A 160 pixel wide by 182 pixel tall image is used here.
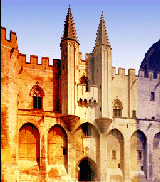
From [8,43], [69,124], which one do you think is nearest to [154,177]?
[69,124]

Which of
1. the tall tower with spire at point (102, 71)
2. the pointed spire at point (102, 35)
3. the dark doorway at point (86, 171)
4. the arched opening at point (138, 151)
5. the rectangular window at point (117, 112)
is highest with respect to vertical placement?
the pointed spire at point (102, 35)

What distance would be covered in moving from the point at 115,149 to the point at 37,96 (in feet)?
32.6

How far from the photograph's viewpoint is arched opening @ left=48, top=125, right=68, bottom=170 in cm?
2505

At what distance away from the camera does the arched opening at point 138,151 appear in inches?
1151

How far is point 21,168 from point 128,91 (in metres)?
14.3

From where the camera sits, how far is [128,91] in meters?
30.0

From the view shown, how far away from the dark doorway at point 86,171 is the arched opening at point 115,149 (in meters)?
1.90

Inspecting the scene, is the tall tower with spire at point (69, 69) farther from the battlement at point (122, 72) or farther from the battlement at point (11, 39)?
the battlement at point (11, 39)

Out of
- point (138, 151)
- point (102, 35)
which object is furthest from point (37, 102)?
point (138, 151)

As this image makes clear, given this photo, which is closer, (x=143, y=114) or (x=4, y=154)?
(x=4, y=154)

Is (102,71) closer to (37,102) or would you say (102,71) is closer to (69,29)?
(69,29)

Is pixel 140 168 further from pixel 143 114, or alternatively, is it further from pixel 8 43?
pixel 8 43

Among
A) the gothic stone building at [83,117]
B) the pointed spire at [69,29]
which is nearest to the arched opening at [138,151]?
the gothic stone building at [83,117]

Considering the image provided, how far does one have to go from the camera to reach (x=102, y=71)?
90.9ft
